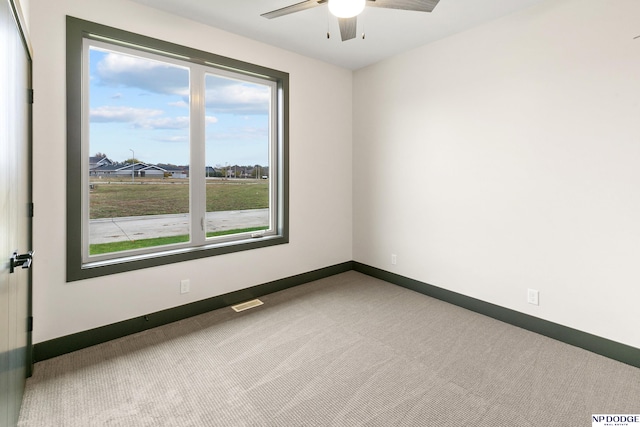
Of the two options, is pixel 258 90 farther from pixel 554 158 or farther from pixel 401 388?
pixel 401 388

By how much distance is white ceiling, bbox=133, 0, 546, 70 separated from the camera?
8.73 ft

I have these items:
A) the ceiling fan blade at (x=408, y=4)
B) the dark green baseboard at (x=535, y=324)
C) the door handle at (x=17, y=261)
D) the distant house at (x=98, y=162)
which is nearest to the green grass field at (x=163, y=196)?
the distant house at (x=98, y=162)

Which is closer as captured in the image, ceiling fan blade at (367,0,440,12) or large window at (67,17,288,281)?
ceiling fan blade at (367,0,440,12)

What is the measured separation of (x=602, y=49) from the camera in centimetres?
236

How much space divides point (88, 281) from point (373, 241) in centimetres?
303

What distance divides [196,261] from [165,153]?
1.04 m

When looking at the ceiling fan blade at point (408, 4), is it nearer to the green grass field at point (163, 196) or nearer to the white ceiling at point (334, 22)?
the white ceiling at point (334, 22)

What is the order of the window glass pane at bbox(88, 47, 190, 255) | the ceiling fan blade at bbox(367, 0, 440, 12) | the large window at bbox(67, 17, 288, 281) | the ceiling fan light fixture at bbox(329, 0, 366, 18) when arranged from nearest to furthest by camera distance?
1. the ceiling fan light fixture at bbox(329, 0, 366, 18)
2. the ceiling fan blade at bbox(367, 0, 440, 12)
3. the large window at bbox(67, 17, 288, 281)
4. the window glass pane at bbox(88, 47, 190, 255)

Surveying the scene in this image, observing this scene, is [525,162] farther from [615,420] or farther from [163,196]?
[163,196]

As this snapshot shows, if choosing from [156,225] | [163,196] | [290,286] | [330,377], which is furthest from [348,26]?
[290,286]

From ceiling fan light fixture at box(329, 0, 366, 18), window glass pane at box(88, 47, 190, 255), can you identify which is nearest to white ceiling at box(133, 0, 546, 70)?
window glass pane at box(88, 47, 190, 255)

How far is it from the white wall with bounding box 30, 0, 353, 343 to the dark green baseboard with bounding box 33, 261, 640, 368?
2.4 inches

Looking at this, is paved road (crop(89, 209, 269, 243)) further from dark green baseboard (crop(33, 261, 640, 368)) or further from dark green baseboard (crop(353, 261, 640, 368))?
dark green baseboard (crop(353, 261, 640, 368))

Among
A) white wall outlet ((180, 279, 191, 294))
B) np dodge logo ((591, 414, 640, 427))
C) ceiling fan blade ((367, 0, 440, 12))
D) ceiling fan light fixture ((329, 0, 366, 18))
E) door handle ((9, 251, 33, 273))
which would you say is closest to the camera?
door handle ((9, 251, 33, 273))
